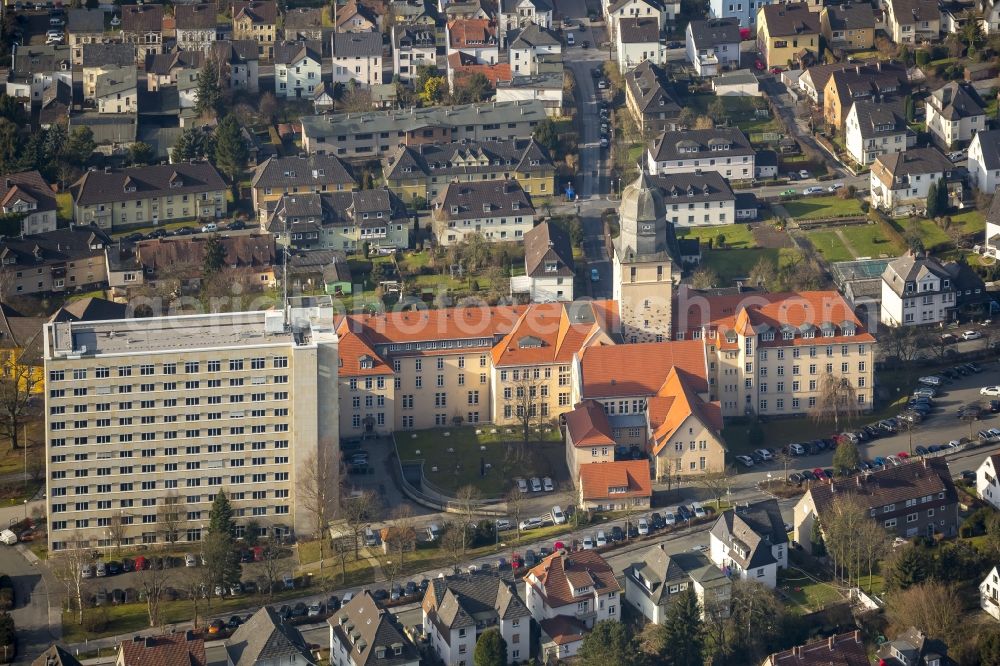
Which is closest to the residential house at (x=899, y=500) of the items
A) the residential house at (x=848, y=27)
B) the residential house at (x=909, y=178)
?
the residential house at (x=909, y=178)

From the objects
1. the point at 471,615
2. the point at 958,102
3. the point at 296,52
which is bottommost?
the point at 471,615

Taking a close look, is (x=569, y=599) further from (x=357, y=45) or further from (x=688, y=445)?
(x=357, y=45)

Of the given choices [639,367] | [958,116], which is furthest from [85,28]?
[639,367]

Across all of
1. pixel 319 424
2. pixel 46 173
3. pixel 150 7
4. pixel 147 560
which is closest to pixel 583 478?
pixel 319 424

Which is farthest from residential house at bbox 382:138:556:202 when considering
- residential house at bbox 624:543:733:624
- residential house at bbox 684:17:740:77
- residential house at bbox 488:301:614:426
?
residential house at bbox 624:543:733:624

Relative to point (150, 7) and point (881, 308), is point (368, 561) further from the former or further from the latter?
point (150, 7)

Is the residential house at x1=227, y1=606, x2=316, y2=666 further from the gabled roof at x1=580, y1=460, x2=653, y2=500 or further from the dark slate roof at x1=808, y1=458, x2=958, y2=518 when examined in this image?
the dark slate roof at x1=808, y1=458, x2=958, y2=518
